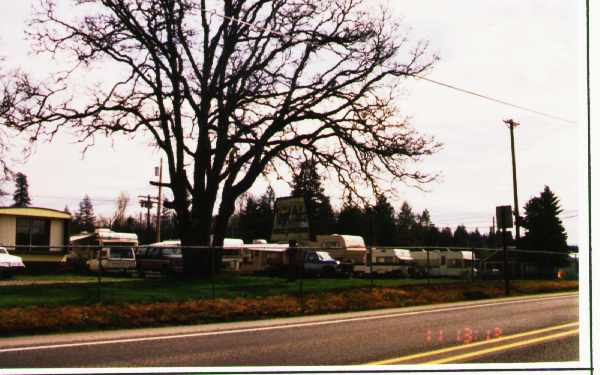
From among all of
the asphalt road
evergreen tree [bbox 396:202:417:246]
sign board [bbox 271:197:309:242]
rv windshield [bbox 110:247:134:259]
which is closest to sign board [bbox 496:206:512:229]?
sign board [bbox 271:197:309:242]

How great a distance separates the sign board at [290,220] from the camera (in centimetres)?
2038

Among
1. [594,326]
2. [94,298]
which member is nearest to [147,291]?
[94,298]

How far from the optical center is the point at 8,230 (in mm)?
28609

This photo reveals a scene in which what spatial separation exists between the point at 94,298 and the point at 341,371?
9213 millimetres

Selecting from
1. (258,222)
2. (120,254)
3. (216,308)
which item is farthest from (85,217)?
(216,308)

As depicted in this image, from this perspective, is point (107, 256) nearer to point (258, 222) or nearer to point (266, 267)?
point (266, 267)

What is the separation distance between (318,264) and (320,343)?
22.5 metres

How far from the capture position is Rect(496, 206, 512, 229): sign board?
2086 cm

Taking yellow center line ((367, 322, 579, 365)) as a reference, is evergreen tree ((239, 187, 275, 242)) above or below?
above

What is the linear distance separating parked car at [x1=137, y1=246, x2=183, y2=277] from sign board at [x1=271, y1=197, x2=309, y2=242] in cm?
1270

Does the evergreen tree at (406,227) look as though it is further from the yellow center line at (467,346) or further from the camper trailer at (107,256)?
the yellow center line at (467,346)

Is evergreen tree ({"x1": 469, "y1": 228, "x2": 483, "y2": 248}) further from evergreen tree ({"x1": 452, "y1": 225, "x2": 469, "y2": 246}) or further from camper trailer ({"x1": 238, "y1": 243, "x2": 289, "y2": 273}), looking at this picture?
camper trailer ({"x1": 238, "y1": 243, "x2": 289, "y2": 273})

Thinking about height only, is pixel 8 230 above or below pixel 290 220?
below

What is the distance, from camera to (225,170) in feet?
84.7
